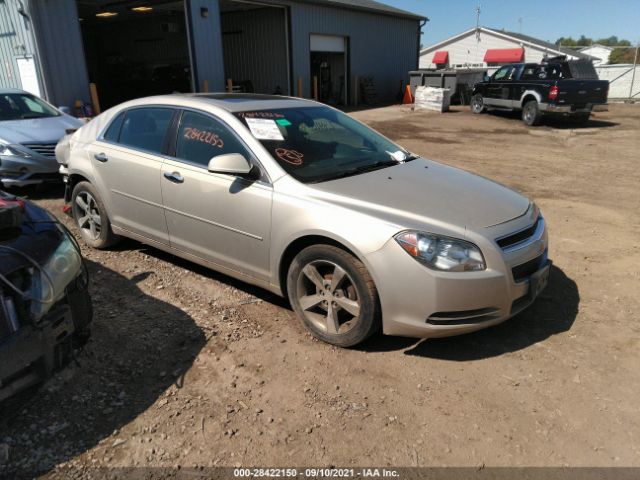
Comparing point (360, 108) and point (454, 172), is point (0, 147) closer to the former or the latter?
point (454, 172)

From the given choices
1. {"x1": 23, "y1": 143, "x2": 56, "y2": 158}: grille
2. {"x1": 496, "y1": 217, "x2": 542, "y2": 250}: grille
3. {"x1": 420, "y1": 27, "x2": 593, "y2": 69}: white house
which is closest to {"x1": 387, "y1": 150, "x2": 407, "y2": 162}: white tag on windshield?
{"x1": 496, "y1": 217, "x2": 542, "y2": 250}: grille

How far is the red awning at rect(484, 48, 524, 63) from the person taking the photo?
45.1 metres

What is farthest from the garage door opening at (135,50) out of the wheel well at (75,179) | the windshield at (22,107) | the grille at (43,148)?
the wheel well at (75,179)

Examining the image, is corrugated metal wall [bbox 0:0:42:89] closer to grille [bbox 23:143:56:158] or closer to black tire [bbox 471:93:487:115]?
grille [bbox 23:143:56:158]

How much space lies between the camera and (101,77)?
27.1 m

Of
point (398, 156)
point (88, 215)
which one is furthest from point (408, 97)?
point (88, 215)

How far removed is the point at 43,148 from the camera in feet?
23.2

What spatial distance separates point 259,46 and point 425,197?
65.4ft

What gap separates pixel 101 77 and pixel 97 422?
2848 cm

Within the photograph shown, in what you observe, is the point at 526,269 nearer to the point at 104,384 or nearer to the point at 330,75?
the point at 104,384

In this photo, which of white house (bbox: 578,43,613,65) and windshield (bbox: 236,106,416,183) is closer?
windshield (bbox: 236,106,416,183)

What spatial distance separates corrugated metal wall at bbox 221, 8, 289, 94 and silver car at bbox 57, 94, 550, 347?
16878 millimetres

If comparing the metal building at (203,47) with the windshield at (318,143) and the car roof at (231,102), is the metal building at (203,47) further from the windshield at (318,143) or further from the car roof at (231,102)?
the windshield at (318,143)

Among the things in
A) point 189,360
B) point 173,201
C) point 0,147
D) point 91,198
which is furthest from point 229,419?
point 0,147
